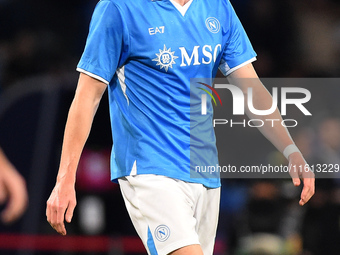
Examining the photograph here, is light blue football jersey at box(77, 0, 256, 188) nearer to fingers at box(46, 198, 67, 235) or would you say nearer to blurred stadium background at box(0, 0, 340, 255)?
fingers at box(46, 198, 67, 235)

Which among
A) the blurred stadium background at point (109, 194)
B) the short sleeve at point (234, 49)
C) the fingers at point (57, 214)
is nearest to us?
the fingers at point (57, 214)

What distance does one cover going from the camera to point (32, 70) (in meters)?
7.08

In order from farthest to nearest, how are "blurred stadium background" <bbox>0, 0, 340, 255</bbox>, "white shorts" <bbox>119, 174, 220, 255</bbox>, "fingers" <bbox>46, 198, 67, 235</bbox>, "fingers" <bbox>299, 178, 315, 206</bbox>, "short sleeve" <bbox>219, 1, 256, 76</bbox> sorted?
"blurred stadium background" <bbox>0, 0, 340, 255</bbox>, "short sleeve" <bbox>219, 1, 256, 76</bbox>, "fingers" <bbox>299, 178, 315, 206</bbox>, "white shorts" <bbox>119, 174, 220, 255</bbox>, "fingers" <bbox>46, 198, 67, 235</bbox>

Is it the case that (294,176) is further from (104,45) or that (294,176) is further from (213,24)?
(104,45)

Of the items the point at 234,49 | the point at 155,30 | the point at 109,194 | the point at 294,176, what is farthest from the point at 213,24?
the point at 109,194

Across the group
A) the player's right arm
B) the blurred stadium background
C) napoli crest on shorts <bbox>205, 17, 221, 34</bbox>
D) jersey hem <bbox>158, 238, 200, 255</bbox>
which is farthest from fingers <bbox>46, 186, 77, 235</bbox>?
the blurred stadium background

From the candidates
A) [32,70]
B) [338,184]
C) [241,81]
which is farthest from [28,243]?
[241,81]

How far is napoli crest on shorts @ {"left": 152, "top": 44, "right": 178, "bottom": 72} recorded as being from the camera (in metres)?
2.63

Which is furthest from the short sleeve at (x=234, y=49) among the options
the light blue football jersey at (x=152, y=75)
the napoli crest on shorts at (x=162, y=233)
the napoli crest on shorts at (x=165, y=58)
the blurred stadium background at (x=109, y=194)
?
the blurred stadium background at (x=109, y=194)

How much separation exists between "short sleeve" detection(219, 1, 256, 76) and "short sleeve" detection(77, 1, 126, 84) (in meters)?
0.61

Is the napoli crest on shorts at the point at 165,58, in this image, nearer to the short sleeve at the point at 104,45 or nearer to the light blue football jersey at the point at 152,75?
the light blue football jersey at the point at 152,75

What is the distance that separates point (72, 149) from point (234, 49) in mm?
1000

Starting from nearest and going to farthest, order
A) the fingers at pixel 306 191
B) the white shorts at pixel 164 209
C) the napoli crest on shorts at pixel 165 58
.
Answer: the white shorts at pixel 164 209
the napoli crest on shorts at pixel 165 58
the fingers at pixel 306 191

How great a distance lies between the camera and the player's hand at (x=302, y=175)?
9.02 feet
